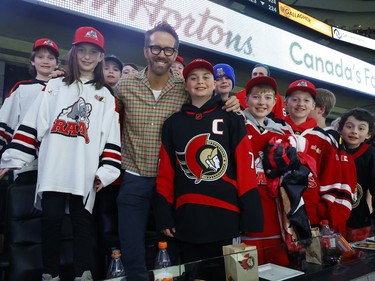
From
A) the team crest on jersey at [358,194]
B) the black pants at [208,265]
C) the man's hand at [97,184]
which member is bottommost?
the black pants at [208,265]

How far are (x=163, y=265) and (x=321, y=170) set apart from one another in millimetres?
1199

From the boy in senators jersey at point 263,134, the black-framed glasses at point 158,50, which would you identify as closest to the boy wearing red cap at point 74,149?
the black-framed glasses at point 158,50

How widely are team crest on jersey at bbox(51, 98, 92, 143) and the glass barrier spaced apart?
29.4 inches

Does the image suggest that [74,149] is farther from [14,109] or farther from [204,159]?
[14,109]

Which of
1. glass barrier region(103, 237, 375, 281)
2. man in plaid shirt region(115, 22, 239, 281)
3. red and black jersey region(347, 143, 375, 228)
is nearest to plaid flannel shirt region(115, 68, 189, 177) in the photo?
man in plaid shirt region(115, 22, 239, 281)

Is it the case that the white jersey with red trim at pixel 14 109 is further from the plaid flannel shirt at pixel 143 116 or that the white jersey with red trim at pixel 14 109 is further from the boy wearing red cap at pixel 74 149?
the plaid flannel shirt at pixel 143 116

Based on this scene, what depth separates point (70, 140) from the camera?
153 centimetres

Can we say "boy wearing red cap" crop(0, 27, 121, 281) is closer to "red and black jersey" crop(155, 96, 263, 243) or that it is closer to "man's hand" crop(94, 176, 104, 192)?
"man's hand" crop(94, 176, 104, 192)

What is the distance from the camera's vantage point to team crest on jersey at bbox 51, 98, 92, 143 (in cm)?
154

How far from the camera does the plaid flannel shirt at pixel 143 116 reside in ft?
5.46

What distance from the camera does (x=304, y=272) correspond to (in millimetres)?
1440

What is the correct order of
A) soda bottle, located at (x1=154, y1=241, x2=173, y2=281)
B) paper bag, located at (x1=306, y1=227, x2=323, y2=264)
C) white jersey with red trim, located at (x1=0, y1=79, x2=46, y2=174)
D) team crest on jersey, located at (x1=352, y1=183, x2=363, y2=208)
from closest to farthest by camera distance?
soda bottle, located at (x1=154, y1=241, x2=173, y2=281), paper bag, located at (x1=306, y1=227, x2=323, y2=264), white jersey with red trim, located at (x1=0, y1=79, x2=46, y2=174), team crest on jersey, located at (x1=352, y1=183, x2=363, y2=208)

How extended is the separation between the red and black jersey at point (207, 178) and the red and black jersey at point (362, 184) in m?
1.36

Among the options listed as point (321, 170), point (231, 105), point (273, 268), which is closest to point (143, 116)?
point (231, 105)
